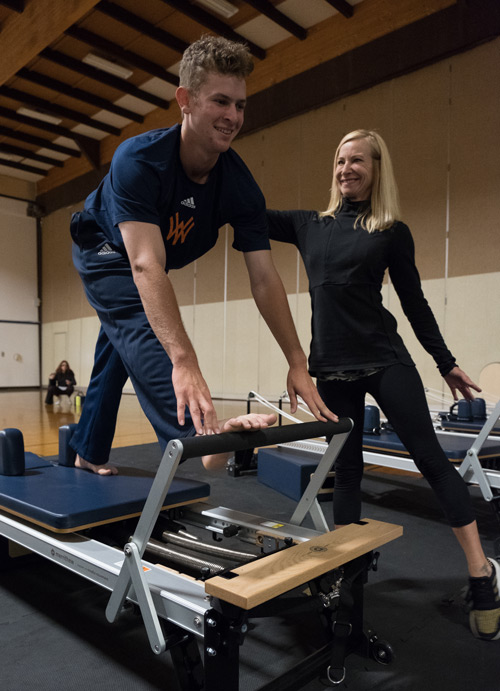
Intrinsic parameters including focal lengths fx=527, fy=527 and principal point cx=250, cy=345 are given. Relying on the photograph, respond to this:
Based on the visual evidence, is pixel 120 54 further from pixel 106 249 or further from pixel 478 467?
pixel 478 467

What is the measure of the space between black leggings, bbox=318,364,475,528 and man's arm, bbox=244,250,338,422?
21 centimetres

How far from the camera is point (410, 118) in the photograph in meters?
6.69

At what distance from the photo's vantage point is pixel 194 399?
3.70 ft

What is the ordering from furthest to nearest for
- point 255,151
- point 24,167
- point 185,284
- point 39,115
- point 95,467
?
point 24,167
point 39,115
point 185,284
point 255,151
point 95,467

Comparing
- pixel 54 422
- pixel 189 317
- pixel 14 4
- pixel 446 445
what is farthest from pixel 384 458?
pixel 189 317

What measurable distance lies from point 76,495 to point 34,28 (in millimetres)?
6917

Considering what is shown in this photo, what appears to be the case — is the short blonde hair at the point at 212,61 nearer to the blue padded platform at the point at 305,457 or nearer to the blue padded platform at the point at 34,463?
the blue padded platform at the point at 34,463

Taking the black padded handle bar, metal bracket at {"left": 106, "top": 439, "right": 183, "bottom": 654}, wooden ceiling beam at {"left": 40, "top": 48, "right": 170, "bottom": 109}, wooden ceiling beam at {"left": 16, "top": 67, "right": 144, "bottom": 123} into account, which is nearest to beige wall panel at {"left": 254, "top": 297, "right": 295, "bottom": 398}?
wooden ceiling beam at {"left": 40, "top": 48, "right": 170, "bottom": 109}

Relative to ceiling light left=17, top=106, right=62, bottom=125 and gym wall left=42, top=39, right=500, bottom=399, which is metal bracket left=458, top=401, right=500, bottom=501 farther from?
ceiling light left=17, top=106, right=62, bottom=125

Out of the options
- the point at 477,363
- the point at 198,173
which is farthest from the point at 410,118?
the point at 198,173

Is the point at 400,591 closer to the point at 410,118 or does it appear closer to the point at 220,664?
the point at 220,664

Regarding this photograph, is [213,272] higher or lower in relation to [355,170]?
higher

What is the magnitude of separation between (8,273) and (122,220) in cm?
1334

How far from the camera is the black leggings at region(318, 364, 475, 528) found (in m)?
1.50
